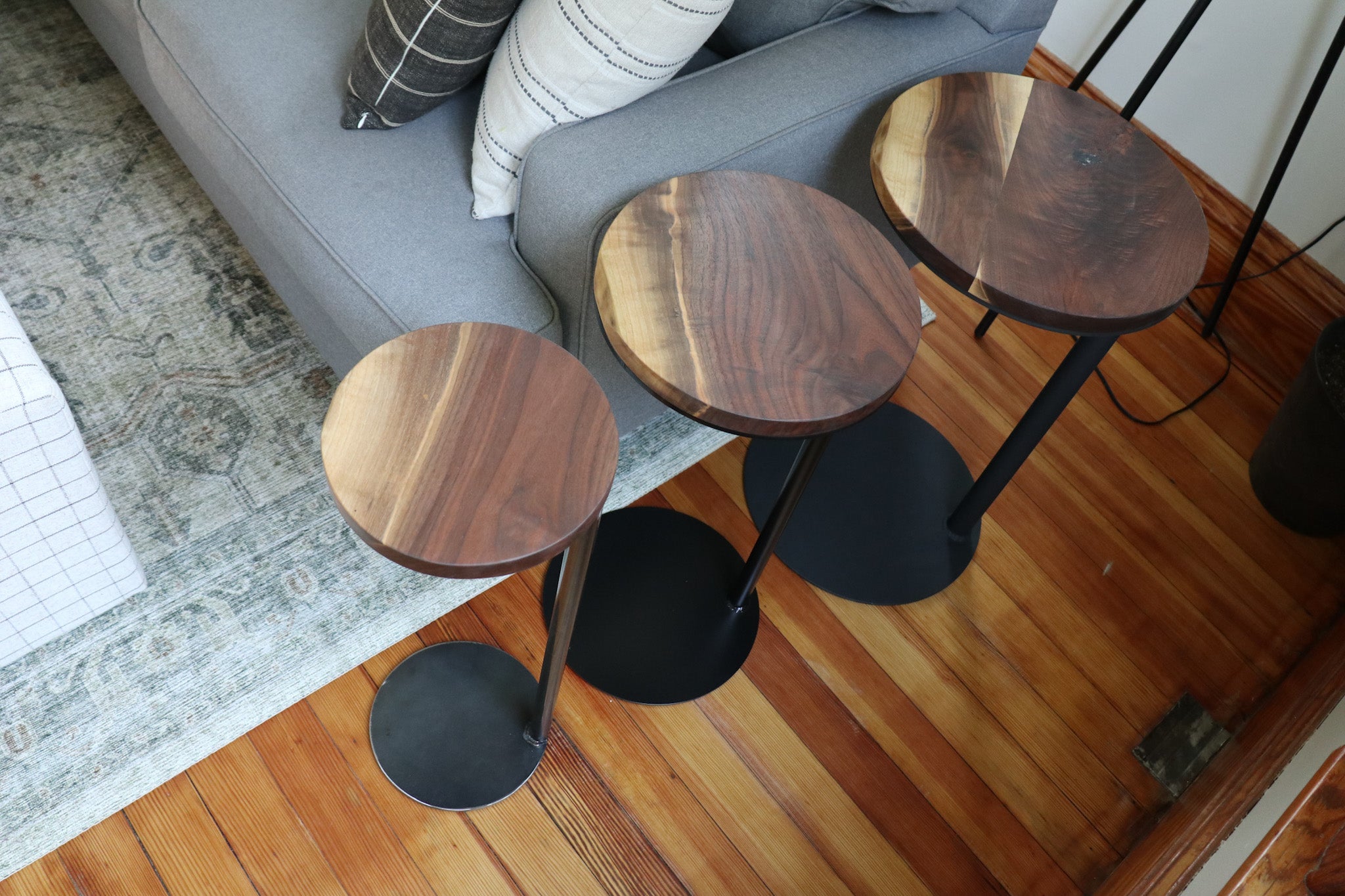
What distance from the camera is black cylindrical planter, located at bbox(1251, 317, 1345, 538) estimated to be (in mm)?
1546

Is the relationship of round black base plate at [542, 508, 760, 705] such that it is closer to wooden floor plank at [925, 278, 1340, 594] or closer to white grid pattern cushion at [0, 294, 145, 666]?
white grid pattern cushion at [0, 294, 145, 666]

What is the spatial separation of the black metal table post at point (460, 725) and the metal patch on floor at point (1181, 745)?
865 millimetres

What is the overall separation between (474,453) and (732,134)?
54 cm

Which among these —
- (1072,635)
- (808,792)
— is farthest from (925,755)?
(1072,635)

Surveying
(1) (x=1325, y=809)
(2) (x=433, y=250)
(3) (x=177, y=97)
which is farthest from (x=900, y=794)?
(3) (x=177, y=97)

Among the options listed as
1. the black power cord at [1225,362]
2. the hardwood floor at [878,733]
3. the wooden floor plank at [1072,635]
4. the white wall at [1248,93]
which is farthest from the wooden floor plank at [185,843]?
the white wall at [1248,93]

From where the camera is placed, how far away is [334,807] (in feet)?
3.89

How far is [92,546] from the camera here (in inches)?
45.2

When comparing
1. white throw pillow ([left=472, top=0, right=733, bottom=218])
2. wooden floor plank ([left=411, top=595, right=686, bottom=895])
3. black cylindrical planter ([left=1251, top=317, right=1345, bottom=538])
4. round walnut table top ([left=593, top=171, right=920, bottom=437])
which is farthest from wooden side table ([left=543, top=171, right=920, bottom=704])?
black cylindrical planter ([left=1251, top=317, right=1345, bottom=538])

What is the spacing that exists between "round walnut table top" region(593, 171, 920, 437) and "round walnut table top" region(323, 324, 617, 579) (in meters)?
A: 0.09

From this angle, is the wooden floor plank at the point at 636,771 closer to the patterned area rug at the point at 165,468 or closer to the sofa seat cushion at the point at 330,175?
the patterned area rug at the point at 165,468

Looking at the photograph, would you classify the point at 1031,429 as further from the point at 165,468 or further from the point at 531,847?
the point at 165,468

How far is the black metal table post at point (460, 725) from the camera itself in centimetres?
120

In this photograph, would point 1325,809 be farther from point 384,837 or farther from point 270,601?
point 270,601
